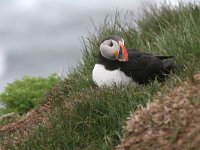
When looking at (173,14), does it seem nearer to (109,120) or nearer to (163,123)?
(109,120)

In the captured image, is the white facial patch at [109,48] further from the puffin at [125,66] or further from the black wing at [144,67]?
the black wing at [144,67]

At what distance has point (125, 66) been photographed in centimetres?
911

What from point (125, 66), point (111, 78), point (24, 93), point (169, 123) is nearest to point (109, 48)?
point (125, 66)

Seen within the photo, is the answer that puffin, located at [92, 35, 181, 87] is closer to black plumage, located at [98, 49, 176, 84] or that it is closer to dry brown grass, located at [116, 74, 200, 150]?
black plumage, located at [98, 49, 176, 84]

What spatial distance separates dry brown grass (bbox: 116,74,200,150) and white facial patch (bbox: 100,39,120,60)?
2937mm

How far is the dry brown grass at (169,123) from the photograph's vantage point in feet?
18.2

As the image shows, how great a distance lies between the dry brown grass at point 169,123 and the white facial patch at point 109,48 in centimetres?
294

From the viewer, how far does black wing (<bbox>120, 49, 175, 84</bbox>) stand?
29.8 ft

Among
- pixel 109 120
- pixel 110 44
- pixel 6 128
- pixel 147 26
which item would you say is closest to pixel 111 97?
pixel 109 120

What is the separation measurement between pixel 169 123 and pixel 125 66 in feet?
11.1

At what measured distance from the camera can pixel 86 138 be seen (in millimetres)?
7141

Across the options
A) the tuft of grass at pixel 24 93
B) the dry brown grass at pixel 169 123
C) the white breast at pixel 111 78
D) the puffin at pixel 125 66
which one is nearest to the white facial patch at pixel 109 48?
the puffin at pixel 125 66

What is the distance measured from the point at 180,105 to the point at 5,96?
1137cm

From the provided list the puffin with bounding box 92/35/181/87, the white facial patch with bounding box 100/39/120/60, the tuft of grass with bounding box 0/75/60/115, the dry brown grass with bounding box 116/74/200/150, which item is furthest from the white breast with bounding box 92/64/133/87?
the tuft of grass with bounding box 0/75/60/115
